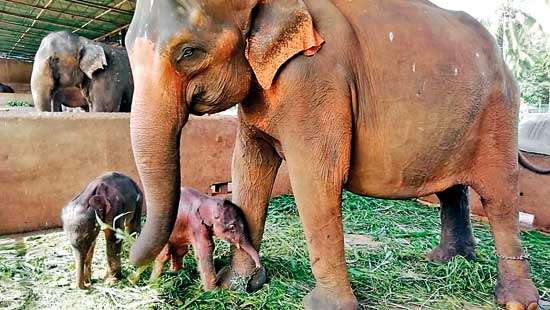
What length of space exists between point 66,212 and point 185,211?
48 cm

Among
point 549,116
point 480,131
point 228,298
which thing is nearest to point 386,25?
point 480,131

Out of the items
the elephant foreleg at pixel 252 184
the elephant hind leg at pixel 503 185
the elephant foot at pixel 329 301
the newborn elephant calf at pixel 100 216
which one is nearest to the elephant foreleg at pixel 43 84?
the newborn elephant calf at pixel 100 216

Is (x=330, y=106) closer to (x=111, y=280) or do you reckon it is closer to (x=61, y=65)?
(x=111, y=280)

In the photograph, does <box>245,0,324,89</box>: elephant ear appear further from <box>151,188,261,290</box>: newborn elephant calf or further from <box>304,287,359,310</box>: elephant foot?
<box>304,287,359,310</box>: elephant foot

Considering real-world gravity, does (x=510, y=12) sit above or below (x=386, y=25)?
above

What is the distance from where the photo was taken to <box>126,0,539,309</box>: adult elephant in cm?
149

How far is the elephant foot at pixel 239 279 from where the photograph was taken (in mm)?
2020

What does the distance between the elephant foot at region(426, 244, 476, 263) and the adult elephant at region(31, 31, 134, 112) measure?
4.21 meters

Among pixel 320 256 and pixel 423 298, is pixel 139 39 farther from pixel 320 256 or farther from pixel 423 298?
pixel 423 298

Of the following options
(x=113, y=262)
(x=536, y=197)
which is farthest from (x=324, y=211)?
(x=536, y=197)

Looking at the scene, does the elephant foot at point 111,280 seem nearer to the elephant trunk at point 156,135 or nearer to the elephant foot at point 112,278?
the elephant foot at point 112,278

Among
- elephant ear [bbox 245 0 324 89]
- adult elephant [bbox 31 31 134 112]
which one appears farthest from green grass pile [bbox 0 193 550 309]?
adult elephant [bbox 31 31 134 112]

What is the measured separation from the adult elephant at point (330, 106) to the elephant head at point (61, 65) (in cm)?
370

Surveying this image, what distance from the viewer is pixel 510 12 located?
70.9 ft
